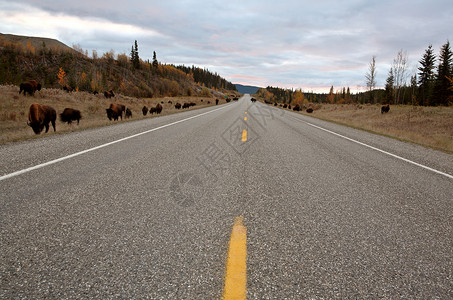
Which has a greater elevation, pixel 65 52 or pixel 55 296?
pixel 65 52

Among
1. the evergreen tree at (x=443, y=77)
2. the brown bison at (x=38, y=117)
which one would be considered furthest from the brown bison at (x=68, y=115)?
the evergreen tree at (x=443, y=77)

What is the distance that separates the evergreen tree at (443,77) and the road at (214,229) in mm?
56489

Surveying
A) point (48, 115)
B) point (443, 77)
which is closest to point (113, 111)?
point (48, 115)

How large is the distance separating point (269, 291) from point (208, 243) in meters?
0.74

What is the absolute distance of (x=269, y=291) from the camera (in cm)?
165

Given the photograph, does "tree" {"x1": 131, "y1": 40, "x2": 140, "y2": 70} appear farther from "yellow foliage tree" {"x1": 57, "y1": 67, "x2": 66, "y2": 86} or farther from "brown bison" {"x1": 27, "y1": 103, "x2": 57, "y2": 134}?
"brown bison" {"x1": 27, "y1": 103, "x2": 57, "y2": 134}

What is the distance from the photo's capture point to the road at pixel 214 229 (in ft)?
5.65

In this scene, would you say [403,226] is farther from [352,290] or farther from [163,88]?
[163,88]

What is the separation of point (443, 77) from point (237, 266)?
63.4m

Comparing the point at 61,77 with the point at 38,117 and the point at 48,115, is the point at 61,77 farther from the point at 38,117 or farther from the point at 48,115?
the point at 38,117

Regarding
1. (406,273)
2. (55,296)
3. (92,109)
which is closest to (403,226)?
(406,273)

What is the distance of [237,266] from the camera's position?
1888mm

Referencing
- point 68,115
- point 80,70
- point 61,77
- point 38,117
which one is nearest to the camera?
point 38,117

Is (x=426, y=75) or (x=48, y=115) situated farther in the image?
(x=426, y=75)
